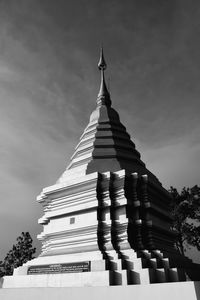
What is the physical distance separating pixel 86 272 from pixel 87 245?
122 cm

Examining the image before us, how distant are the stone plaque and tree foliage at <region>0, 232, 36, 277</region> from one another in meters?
17.7

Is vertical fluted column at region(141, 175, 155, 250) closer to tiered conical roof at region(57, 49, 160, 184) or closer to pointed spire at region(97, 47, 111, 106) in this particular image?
tiered conical roof at region(57, 49, 160, 184)

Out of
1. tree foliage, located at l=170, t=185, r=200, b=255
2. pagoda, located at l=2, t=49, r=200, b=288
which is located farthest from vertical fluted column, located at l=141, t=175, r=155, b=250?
tree foliage, located at l=170, t=185, r=200, b=255

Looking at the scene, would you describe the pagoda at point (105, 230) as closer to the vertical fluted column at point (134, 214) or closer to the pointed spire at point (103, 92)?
the vertical fluted column at point (134, 214)

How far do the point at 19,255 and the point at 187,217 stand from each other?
1607cm

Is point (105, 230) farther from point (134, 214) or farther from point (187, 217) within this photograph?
point (187, 217)

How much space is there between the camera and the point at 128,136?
43.3 ft

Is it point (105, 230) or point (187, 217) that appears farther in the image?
point (187, 217)

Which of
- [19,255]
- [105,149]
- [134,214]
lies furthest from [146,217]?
[19,255]

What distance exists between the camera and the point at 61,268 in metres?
8.56

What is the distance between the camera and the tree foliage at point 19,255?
24680 millimetres

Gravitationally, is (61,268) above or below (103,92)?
below

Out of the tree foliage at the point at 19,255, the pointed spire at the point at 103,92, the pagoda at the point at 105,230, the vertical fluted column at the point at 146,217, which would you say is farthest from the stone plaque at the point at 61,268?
the tree foliage at the point at 19,255

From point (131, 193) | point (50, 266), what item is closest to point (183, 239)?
point (131, 193)
